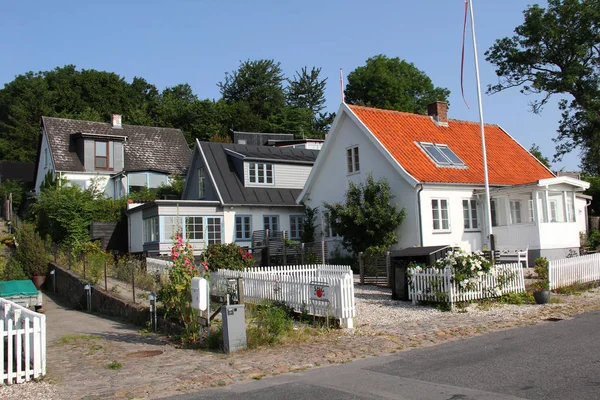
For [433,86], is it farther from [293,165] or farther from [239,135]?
[293,165]

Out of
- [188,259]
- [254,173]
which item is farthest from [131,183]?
[188,259]

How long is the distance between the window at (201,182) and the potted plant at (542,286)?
19103 mm

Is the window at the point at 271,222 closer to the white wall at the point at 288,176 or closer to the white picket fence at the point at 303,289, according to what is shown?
the white wall at the point at 288,176

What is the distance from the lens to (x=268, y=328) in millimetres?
11133

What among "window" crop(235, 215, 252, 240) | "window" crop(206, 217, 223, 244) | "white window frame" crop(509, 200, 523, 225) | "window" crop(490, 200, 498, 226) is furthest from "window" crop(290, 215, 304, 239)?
"white window frame" crop(509, 200, 523, 225)

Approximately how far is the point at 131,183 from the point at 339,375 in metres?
32.2

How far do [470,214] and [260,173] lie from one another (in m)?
11.6

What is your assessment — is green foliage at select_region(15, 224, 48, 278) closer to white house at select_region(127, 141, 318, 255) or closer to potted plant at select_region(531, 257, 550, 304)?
white house at select_region(127, 141, 318, 255)

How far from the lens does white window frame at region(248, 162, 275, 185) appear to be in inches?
1223

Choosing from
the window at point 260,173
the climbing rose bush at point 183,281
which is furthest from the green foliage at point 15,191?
the climbing rose bush at point 183,281

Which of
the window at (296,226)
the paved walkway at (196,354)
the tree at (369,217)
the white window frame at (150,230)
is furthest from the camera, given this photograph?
the window at (296,226)

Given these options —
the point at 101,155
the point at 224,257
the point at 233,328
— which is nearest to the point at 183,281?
the point at 233,328

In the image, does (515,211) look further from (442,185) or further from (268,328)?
(268,328)

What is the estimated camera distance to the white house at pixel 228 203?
27.8 meters
